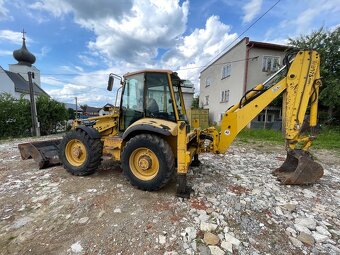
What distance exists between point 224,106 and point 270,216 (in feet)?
43.9

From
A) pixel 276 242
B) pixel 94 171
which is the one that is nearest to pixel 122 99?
pixel 94 171

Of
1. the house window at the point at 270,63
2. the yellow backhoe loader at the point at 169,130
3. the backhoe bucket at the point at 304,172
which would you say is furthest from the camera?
the house window at the point at 270,63

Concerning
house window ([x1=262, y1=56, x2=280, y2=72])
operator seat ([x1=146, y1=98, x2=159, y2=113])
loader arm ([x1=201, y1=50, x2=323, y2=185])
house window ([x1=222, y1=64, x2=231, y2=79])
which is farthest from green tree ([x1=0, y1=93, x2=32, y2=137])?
house window ([x1=262, y1=56, x2=280, y2=72])

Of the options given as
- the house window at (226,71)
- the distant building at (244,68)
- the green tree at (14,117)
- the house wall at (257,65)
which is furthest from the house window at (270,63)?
the green tree at (14,117)

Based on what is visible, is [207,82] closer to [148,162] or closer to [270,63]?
[270,63]

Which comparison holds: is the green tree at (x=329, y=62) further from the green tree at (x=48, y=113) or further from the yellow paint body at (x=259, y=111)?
the green tree at (x=48, y=113)

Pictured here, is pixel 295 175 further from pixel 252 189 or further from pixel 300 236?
pixel 300 236

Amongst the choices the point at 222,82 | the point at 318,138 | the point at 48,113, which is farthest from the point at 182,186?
the point at 222,82

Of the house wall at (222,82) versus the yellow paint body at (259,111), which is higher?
the house wall at (222,82)

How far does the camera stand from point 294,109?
3338 millimetres

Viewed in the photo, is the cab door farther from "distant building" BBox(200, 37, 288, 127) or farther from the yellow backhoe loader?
"distant building" BBox(200, 37, 288, 127)

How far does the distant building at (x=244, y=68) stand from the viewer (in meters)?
12.4

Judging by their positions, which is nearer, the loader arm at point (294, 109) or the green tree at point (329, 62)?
the loader arm at point (294, 109)

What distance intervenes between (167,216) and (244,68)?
12.1 meters
